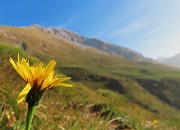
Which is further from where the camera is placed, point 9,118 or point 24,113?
point 24,113

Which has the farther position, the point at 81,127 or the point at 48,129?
the point at 81,127

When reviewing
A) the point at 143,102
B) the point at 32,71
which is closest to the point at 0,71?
the point at 32,71

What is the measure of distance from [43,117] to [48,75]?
3.17 metres

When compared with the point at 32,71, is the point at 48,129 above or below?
below

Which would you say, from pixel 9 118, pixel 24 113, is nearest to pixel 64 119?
pixel 24 113

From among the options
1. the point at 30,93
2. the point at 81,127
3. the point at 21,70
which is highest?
the point at 21,70

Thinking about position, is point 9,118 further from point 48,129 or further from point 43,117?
point 43,117

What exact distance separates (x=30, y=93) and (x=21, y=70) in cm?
16

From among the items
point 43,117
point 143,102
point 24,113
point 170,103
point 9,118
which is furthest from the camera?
point 170,103

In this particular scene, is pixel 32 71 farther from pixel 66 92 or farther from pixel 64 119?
pixel 66 92

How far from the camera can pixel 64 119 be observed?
19.9 ft

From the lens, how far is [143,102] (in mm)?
172125

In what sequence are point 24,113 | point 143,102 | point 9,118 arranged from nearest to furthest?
1. point 9,118
2. point 24,113
3. point 143,102

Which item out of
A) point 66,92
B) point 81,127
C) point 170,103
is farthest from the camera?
point 170,103
